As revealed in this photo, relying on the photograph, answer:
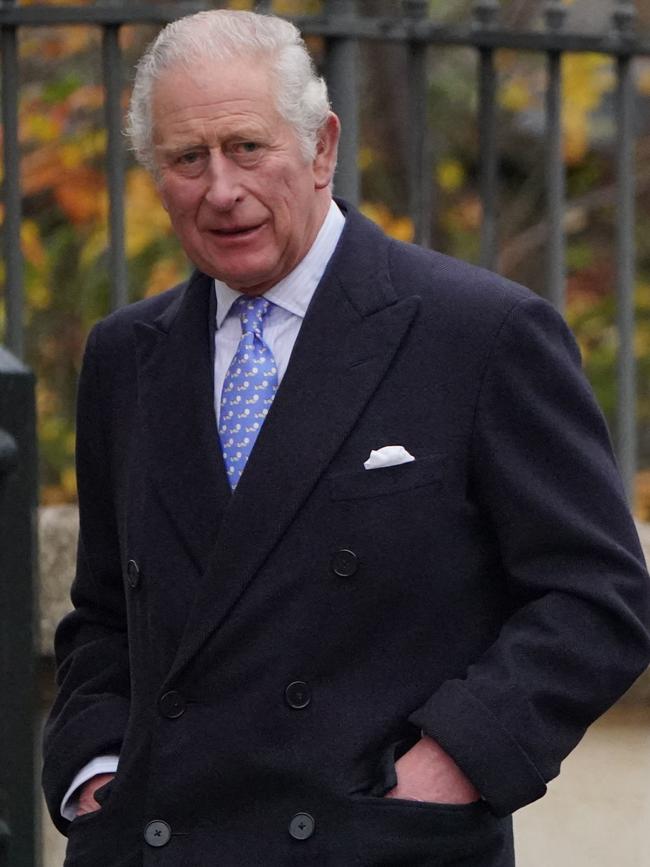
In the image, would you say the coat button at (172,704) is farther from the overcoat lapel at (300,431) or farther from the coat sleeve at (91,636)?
the coat sleeve at (91,636)

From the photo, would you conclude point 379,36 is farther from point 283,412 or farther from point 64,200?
point 64,200

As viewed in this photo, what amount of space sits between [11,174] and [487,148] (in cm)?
93

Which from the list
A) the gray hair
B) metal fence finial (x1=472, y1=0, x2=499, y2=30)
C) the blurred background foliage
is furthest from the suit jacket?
the blurred background foliage

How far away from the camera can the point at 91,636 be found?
275 centimetres

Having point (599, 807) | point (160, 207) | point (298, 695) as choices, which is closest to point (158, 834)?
point (298, 695)

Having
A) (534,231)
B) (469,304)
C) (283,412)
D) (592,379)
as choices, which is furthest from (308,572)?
(534,231)

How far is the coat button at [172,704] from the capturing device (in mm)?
2404

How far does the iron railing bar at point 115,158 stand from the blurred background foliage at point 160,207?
5.71 ft

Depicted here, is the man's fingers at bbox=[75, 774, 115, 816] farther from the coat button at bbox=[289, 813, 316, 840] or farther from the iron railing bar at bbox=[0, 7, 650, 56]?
the iron railing bar at bbox=[0, 7, 650, 56]

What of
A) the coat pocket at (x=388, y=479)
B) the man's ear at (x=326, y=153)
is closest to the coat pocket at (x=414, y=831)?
the coat pocket at (x=388, y=479)

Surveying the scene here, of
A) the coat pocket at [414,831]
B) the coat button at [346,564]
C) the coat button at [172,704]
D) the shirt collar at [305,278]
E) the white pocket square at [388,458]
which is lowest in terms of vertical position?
the coat pocket at [414,831]

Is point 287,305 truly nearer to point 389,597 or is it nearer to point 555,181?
point 389,597

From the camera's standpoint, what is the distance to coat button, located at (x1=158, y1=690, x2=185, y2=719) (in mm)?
2404

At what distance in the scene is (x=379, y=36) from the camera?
3.67 meters
